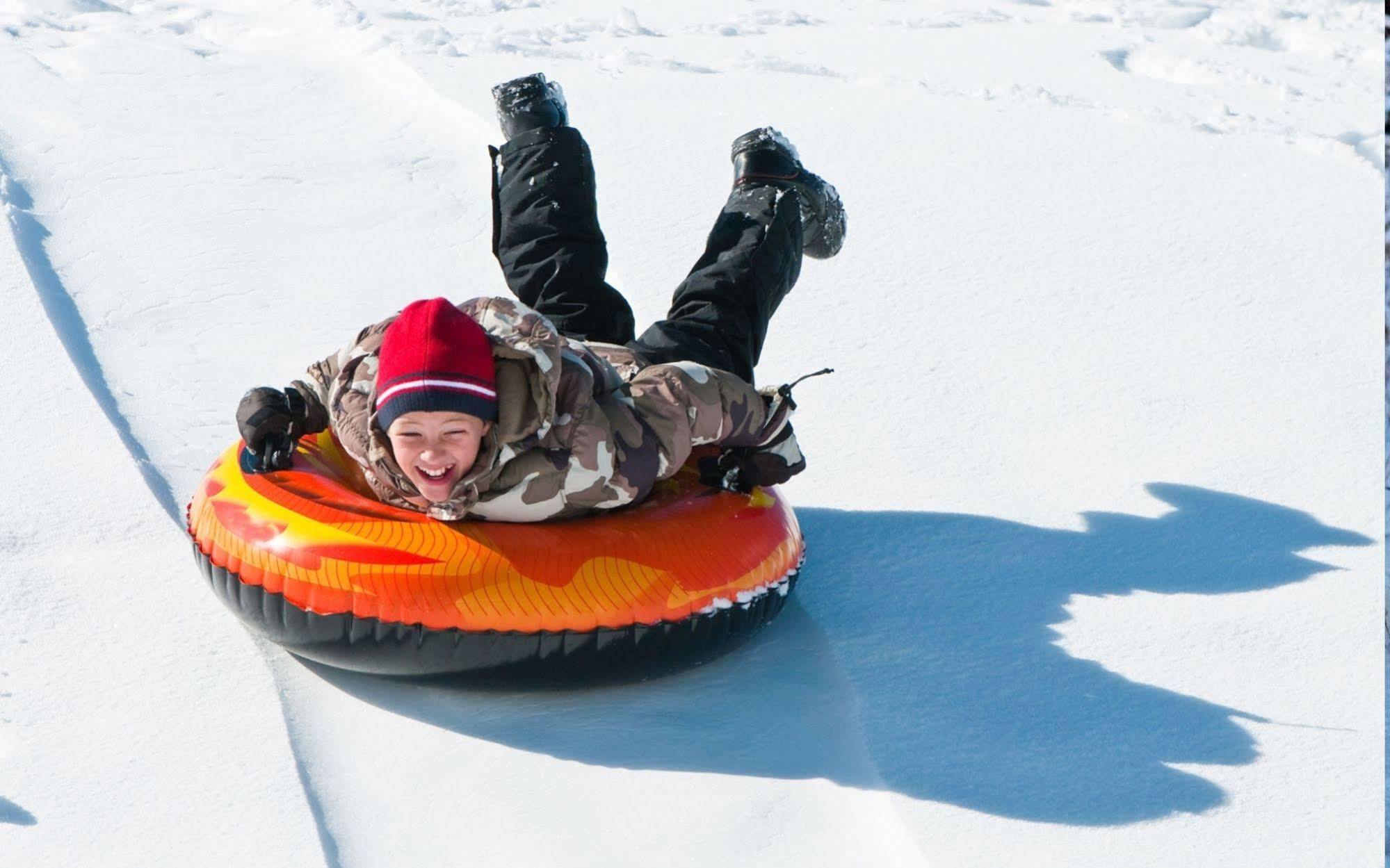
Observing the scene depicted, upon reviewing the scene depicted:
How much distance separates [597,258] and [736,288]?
35 cm

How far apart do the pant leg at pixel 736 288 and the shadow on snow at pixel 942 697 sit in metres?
0.51

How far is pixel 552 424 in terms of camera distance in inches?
109

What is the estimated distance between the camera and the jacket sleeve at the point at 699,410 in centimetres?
291

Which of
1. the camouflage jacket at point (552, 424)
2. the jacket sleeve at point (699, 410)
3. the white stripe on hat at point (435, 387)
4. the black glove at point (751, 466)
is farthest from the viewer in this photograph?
the black glove at point (751, 466)

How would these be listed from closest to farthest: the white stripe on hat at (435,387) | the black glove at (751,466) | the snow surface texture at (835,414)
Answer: the snow surface texture at (835,414)
the white stripe on hat at (435,387)
the black glove at (751,466)

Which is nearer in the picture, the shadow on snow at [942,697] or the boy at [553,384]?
the shadow on snow at [942,697]

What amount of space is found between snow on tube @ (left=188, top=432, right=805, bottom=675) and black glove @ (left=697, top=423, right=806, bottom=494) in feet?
0.54

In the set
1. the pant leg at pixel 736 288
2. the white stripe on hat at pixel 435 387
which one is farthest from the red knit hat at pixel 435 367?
the pant leg at pixel 736 288

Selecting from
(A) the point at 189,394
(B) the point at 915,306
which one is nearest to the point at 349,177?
(A) the point at 189,394

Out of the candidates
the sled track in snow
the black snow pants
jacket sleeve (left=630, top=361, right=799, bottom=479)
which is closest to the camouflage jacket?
jacket sleeve (left=630, top=361, right=799, bottom=479)

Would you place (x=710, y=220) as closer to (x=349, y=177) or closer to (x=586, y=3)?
(x=349, y=177)

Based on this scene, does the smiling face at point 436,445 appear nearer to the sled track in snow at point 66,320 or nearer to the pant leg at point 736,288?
the pant leg at point 736,288

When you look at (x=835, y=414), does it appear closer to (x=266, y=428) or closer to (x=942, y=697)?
(x=942, y=697)

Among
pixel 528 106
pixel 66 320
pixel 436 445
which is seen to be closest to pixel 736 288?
pixel 528 106
